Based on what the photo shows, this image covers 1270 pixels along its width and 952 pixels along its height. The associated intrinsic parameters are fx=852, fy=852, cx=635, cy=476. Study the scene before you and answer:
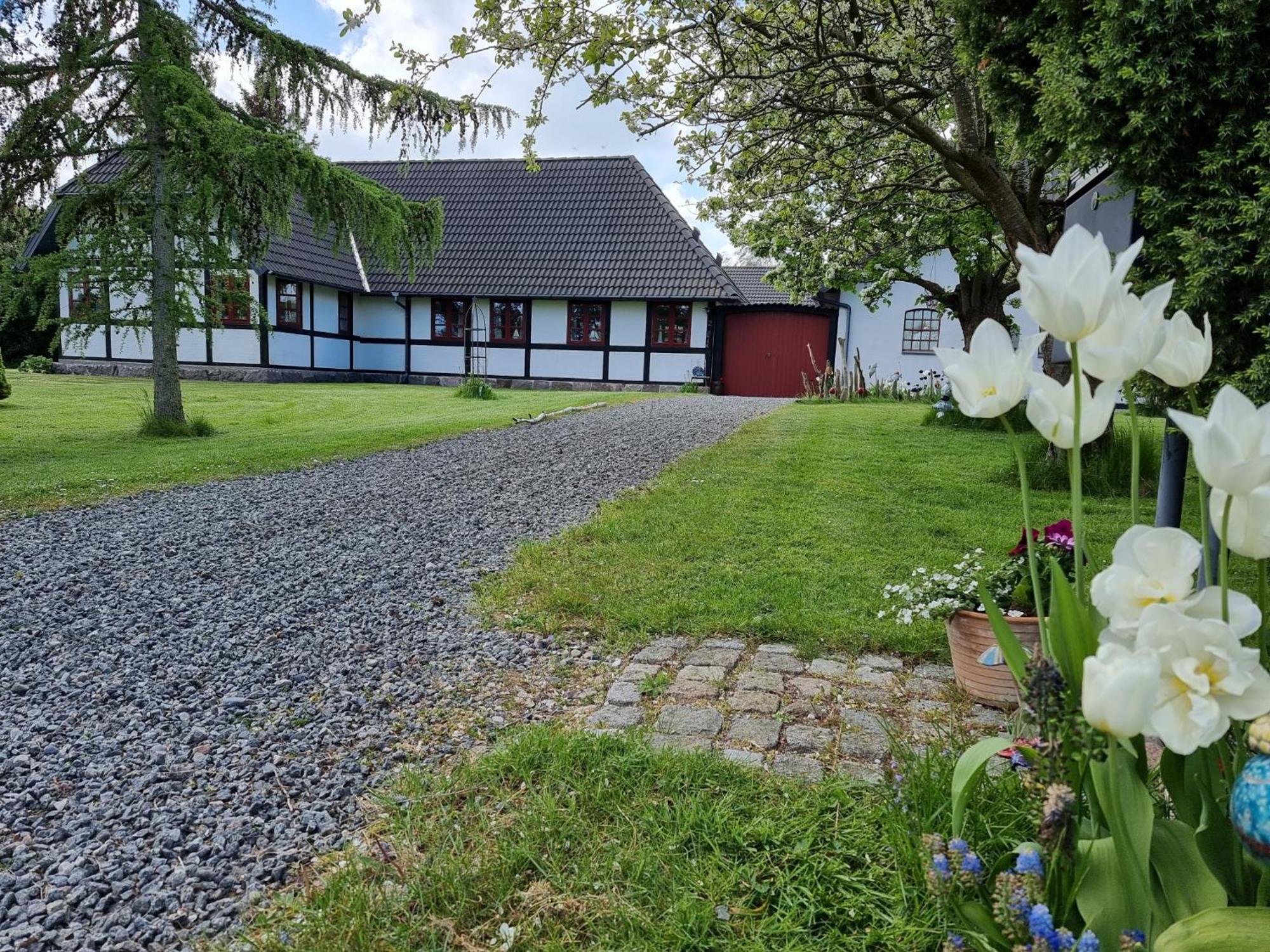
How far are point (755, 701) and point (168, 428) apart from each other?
9304 millimetres

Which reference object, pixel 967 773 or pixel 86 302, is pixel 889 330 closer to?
pixel 86 302

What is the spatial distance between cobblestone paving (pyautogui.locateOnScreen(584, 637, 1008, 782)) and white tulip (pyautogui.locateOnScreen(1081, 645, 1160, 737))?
1290mm

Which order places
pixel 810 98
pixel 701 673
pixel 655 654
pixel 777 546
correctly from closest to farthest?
pixel 701 673
pixel 655 654
pixel 777 546
pixel 810 98

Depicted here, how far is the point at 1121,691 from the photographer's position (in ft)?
3.10

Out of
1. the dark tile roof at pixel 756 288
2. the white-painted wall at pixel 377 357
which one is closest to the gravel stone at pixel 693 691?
the dark tile roof at pixel 756 288

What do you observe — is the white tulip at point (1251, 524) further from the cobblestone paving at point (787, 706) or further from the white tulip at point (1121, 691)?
the cobblestone paving at point (787, 706)

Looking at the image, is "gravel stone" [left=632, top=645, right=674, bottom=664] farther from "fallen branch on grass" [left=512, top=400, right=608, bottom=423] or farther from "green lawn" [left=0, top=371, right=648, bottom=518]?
"fallen branch on grass" [left=512, top=400, right=608, bottom=423]

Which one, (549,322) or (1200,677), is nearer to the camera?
(1200,677)

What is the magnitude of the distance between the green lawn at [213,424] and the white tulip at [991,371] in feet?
20.9

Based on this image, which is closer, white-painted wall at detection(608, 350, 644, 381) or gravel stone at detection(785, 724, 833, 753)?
gravel stone at detection(785, 724, 833, 753)

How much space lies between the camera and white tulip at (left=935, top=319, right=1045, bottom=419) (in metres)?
1.26

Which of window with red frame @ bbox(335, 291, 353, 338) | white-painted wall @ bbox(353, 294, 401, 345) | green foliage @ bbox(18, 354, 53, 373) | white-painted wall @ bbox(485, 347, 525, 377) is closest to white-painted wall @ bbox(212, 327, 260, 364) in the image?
window with red frame @ bbox(335, 291, 353, 338)

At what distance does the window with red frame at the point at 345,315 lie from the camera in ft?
73.3

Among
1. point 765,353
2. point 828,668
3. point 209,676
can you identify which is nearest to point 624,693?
point 828,668
